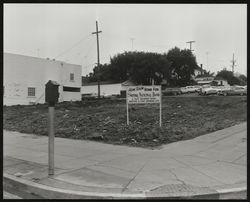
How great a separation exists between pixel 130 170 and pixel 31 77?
4060 cm

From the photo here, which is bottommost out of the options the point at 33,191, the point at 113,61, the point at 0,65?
the point at 33,191

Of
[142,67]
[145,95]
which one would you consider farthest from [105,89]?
[145,95]

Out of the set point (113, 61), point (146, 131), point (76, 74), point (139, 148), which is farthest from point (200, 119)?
point (113, 61)

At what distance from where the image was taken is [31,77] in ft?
154

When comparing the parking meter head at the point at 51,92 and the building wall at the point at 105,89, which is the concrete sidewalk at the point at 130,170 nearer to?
the parking meter head at the point at 51,92

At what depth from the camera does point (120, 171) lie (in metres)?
8.11

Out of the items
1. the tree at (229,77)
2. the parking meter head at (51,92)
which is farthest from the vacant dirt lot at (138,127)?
the tree at (229,77)

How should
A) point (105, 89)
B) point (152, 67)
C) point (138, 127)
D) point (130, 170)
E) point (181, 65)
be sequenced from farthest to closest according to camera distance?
1. point (181, 65)
2. point (105, 89)
3. point (152, 67)
4. point (138, 127)
5. point (130, 170)

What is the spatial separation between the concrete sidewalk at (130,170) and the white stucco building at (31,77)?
32970mm

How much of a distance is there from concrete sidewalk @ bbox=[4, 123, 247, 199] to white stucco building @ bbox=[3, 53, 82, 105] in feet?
108

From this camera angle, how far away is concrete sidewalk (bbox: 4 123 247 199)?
6582 millimetres

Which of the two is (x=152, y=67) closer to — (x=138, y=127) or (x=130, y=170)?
(x=138, y=127)

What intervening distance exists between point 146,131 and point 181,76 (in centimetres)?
7143

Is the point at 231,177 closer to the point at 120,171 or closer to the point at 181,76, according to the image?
the point at 120,171
